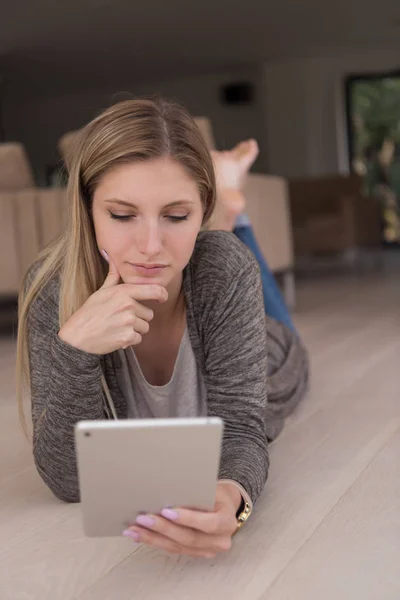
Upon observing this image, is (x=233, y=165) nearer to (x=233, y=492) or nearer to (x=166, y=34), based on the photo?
(x=233, y=492)

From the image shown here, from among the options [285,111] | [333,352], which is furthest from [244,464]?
[285,111]

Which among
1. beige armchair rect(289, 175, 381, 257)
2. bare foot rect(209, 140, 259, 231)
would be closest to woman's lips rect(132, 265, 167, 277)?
bare foot rect(209, 140, 259, 231)

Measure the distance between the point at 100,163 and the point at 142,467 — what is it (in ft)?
1.57

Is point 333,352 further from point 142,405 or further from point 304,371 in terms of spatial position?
point 142,405

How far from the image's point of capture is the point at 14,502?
4.41 feet

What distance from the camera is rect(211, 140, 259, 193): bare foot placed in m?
2.19

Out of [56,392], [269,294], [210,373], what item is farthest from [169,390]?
[269,294]

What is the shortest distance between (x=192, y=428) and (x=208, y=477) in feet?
0.32

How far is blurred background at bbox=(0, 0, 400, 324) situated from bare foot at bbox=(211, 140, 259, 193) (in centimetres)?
211

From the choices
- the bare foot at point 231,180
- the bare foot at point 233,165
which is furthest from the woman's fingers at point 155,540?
the bare foot at point 233,165

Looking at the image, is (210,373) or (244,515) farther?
(210,373)

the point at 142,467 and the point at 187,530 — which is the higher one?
the point at 142,467

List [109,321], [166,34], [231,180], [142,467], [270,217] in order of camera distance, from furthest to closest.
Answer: [166,34], [270,217], [231,180], [109,321], [142,467]

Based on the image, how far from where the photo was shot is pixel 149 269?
42.4 inches
